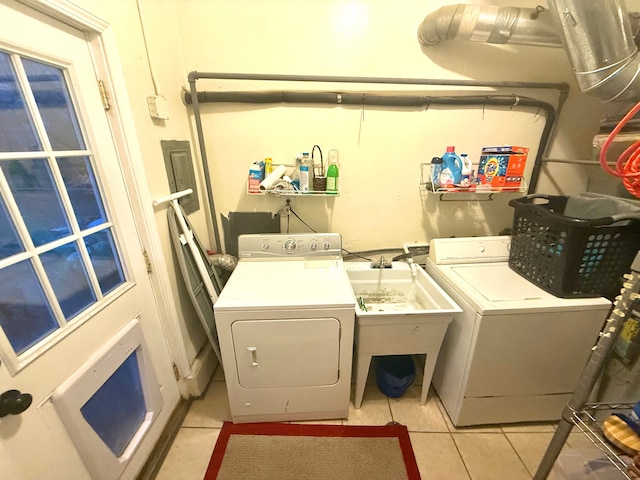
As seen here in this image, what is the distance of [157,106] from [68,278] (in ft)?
2.99

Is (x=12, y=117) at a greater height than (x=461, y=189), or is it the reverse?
(x=12, y=117)

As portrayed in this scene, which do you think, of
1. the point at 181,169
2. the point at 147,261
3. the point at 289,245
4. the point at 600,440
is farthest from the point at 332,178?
the point at 600,440

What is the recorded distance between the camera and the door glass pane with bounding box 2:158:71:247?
33.5 inches

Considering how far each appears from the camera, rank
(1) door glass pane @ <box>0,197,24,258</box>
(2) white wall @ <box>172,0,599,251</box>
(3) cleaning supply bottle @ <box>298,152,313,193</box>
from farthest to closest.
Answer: (3) cleaning supply bottle @ <box>298,152,313,193</box> → (2) white wall @ <box>172,0,599,251</box> → (1) door glass pane @ <box>0,197,24,258</box>

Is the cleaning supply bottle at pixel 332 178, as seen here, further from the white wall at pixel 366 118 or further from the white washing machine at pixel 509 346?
the white washing machine at pixel 509 346

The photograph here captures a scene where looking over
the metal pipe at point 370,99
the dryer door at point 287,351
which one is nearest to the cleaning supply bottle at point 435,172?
the metal pipe at point 370,99

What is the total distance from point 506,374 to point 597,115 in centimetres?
188

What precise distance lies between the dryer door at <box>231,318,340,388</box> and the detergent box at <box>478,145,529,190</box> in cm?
136

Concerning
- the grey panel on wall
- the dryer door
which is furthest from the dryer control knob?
the grey panel on wall

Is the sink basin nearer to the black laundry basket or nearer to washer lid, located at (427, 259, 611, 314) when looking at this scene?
washer lid, located at (427, 259, 611, 314)

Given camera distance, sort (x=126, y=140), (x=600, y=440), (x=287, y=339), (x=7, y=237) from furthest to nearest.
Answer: (x=287, y=339)
(x=126, y=140)
(x=600, y=440)
(x=7, y=237)

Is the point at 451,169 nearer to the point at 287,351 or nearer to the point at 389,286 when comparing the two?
the point at 389,286

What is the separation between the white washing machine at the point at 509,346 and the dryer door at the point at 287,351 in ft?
2.33

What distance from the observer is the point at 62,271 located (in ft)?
3.31
